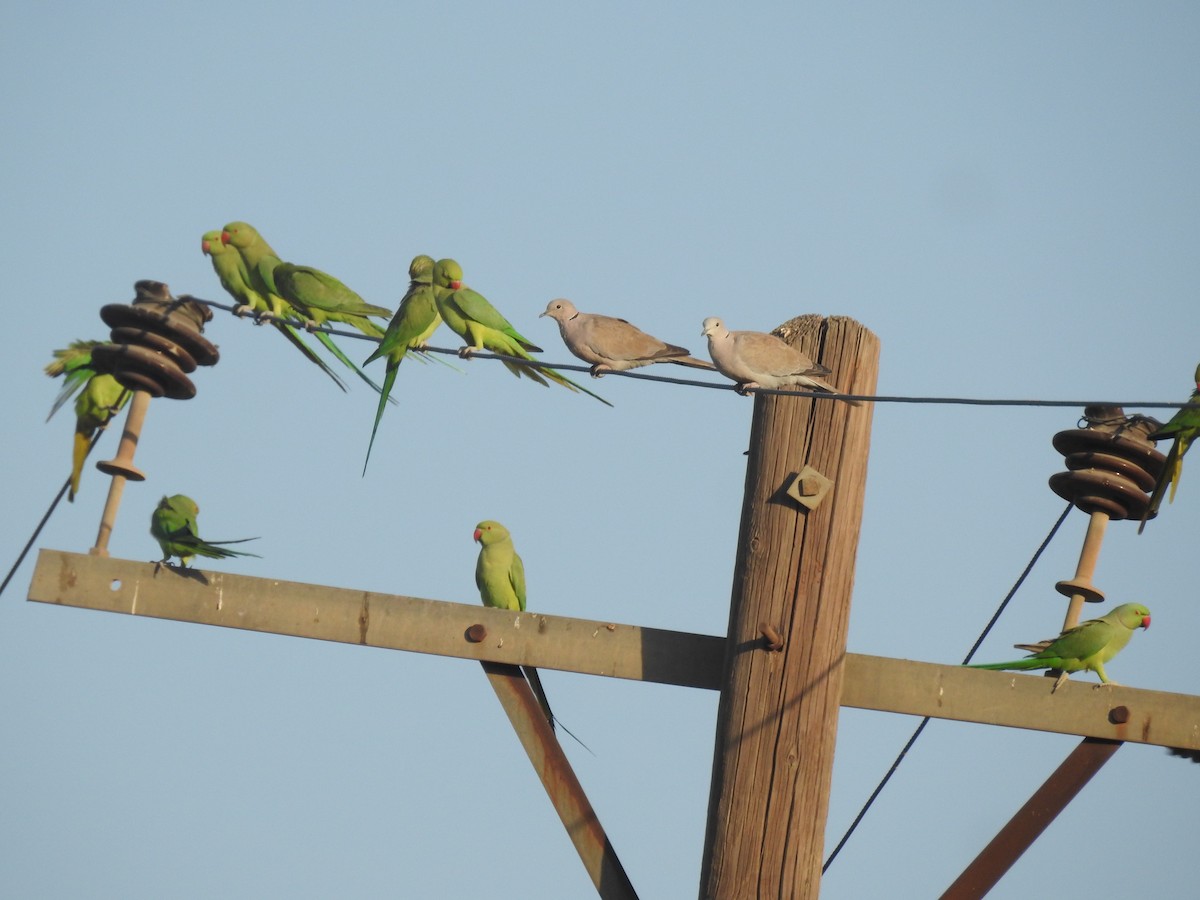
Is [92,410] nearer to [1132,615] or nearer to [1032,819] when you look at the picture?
[1032,819]

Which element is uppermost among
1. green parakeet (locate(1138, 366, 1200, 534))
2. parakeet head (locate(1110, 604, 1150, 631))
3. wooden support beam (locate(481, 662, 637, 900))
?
green parakeet (locate(1138, 366, 1200, 534))

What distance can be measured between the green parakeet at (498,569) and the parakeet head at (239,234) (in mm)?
1968

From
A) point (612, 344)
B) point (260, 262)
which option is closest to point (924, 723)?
point (612, 344)

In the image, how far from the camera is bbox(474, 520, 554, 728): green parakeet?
6.92 m

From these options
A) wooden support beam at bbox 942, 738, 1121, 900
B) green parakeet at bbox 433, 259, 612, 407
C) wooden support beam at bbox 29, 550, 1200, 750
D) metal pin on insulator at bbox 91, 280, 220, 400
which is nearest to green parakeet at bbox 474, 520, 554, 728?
green parakeet at bbox 433, 259, 612, 407

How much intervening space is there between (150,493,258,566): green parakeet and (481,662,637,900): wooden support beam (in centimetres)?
168

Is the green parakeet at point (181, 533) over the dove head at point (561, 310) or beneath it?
beneath

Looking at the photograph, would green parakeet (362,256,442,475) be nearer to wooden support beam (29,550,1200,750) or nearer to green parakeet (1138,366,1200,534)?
wooden support beam (29,550,1200,750)

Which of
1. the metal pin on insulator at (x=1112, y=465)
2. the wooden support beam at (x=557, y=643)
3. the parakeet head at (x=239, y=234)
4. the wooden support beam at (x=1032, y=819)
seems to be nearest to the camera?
the wooden support beam at (x=1032, y=819)

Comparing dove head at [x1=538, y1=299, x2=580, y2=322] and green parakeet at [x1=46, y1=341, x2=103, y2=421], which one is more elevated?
dove head at [x1=538, y1=299, x2=580, y2=322]

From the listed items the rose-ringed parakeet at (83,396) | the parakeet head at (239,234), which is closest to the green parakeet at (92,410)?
the rose-ringed parakeet at (83,396)

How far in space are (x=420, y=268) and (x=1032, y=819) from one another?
4.40 meters

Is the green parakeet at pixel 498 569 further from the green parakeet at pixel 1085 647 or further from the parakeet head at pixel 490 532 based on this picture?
the green parakeet at pixel 1085 647

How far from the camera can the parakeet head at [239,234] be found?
266 inches
